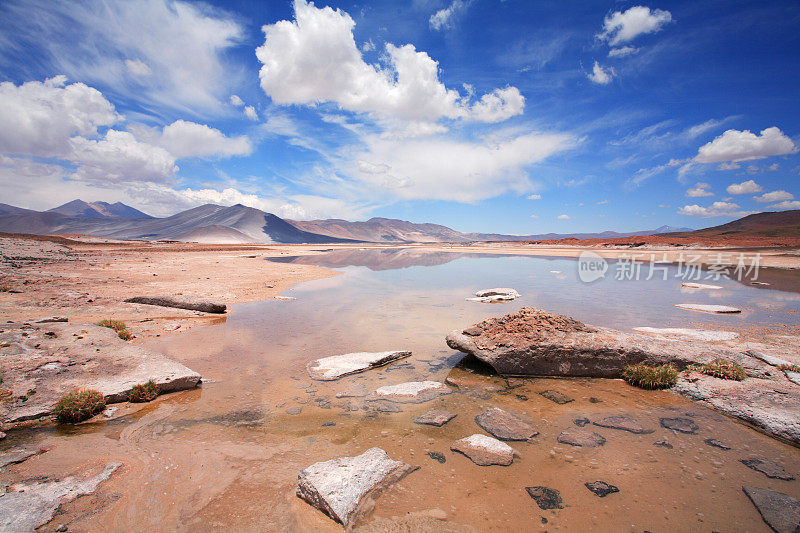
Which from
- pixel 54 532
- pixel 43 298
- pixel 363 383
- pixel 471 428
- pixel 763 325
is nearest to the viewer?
pixel 54 532

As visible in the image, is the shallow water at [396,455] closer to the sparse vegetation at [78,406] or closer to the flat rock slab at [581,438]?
the flat rock slab at [581,438]

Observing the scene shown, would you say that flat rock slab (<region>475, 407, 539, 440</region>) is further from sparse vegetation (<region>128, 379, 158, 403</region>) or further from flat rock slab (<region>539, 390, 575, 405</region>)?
sparse vegetation (<region>128, 379, 158, 403</region>)

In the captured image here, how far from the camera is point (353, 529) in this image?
10.2 ft

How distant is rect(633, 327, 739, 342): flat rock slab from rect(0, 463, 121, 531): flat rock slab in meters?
12.2

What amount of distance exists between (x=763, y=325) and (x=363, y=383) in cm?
1329

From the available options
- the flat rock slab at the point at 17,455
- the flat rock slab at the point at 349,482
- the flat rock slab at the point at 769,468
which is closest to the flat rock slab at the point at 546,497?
the flat rock slab at the point at 349,482

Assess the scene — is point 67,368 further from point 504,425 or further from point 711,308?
point 711,308

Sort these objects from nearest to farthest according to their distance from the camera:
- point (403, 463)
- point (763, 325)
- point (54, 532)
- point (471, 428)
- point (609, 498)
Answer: point (54, 532) → point (609, 498) → point (403, 463) → point (471, 428) → point (763, 325)

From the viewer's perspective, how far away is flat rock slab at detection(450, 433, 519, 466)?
427 centimetres

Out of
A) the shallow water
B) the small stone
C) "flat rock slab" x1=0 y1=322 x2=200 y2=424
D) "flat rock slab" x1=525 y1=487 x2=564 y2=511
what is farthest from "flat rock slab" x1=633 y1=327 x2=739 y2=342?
"flat rock slab" x1=0 y1=322 x2=200 y2=424

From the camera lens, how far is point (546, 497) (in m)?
3.65

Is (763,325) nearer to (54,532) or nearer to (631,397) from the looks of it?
(631,397)

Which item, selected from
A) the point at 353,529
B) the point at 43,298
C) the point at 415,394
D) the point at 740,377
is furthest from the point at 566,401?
the point at 43,298

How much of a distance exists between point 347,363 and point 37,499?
4.98m
